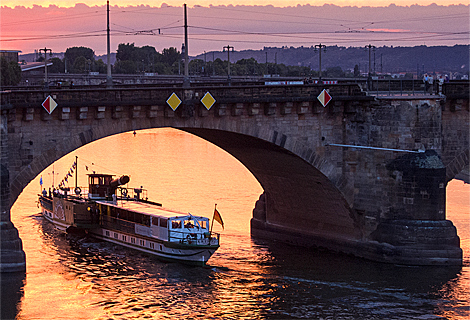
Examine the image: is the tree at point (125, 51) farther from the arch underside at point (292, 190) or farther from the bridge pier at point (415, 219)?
the bridge pier at point (415, 219)

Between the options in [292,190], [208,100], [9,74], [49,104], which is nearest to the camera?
[49,104]

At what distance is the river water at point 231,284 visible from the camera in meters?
32.7

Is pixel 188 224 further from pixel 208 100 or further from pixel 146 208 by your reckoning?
pixel 208 100

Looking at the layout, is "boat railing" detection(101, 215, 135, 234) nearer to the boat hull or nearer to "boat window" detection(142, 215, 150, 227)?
the boat hull

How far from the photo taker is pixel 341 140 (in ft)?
133

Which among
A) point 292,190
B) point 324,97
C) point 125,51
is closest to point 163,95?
point 324,97

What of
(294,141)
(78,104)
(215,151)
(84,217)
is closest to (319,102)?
(294,141)

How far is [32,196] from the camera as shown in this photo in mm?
61875

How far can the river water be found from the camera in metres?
32.7

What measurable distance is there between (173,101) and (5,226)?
9.15m

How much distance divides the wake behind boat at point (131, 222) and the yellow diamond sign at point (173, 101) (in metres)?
6.67

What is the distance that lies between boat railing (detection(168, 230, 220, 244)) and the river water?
133 centimetres


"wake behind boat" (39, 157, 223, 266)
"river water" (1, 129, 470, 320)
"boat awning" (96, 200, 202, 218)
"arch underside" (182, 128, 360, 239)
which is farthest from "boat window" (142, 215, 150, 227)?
"arch underside" (182, 128, 360, 239)

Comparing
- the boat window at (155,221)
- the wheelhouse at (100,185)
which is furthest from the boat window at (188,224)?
the wheelhouse at (100,185)
